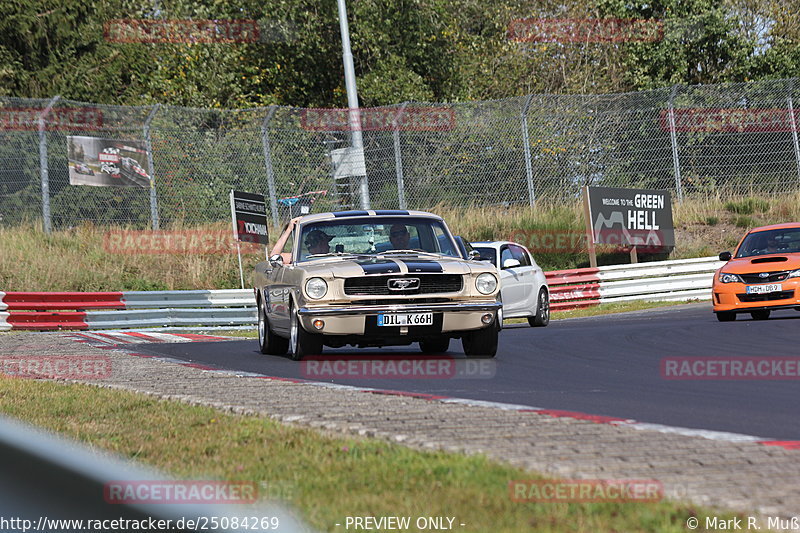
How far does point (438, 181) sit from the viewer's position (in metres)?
27.5

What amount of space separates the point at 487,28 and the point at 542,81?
4.00m

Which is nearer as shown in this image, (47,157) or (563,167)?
(47,157)

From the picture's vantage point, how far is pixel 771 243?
18234mm

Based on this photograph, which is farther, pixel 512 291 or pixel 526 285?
pixel 526 285

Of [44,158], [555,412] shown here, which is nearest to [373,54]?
[44,158]

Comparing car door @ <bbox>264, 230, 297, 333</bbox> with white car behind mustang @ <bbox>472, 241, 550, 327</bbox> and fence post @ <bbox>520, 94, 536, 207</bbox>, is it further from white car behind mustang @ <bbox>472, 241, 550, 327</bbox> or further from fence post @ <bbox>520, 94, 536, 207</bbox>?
fence post @ <bbox>520, 94, 536, 207</bbox>

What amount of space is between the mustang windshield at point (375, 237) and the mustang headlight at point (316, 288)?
101cm

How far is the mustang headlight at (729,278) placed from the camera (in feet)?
56.3

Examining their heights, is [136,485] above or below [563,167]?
below

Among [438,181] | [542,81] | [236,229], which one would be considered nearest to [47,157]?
[236,229]

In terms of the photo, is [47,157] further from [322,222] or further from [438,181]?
[322,222]

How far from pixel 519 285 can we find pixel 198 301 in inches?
278
